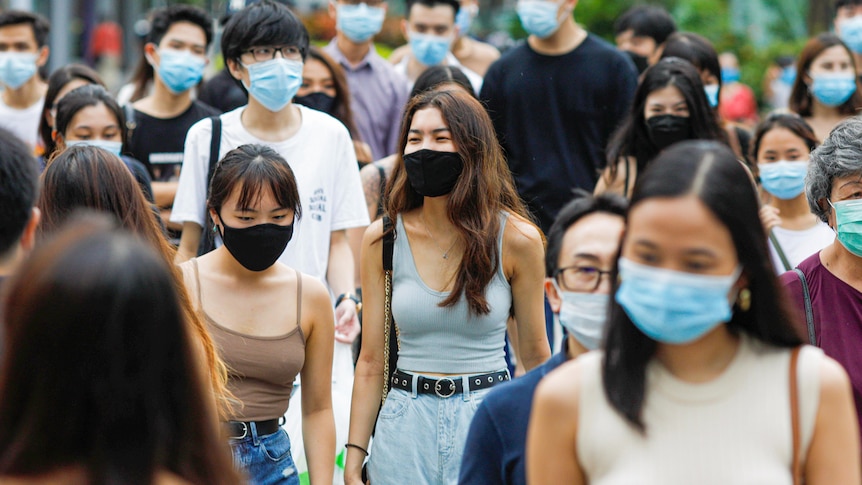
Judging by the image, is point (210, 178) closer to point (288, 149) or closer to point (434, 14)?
point (288, 149)

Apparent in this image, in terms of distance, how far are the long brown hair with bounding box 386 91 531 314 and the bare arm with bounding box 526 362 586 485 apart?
1637 millimetres

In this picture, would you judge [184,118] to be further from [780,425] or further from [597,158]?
[780,425]

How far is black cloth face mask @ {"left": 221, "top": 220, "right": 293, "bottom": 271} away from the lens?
14.5 feet

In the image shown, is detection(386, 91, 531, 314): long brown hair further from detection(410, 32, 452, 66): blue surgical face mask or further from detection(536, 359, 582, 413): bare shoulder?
detection(410, 32, 452, 66): blue surgical face mask

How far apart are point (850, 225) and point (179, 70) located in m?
4.51

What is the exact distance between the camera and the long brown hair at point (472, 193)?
4.43 metres

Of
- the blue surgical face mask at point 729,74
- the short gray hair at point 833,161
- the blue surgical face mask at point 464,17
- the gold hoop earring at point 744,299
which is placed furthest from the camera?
the blue surgical face mask at point 729,74

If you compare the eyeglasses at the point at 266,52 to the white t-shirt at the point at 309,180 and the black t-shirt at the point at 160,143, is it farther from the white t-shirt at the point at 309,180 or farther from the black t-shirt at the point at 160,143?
the black t-shirt at the point at 160,143

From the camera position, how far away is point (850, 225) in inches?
160

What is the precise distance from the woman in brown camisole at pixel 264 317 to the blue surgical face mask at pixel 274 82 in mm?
1259

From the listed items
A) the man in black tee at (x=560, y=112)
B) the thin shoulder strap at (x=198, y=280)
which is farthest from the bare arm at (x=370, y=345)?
the man in black tee at (x=560, y=112)

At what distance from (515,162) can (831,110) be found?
8.09ft

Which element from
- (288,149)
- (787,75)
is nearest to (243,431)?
(288,149)

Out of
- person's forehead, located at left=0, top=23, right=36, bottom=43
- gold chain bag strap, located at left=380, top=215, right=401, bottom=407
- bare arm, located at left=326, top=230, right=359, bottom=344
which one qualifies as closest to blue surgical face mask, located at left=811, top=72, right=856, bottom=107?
bare arm, located at left=326, top=230, right=359, bottom=344
